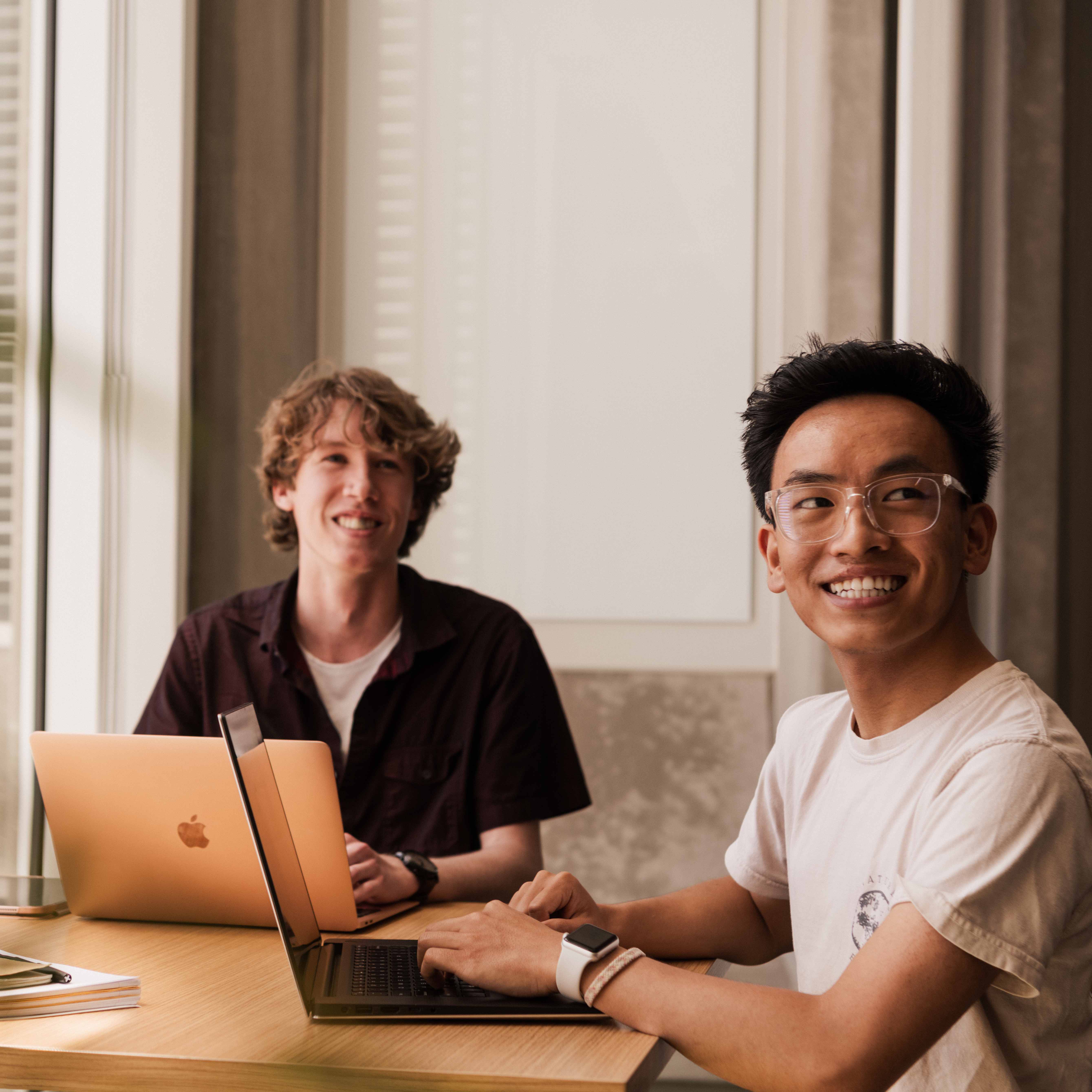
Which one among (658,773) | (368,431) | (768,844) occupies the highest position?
(368,431)

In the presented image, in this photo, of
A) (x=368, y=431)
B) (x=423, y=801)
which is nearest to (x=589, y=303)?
(x=368, y=431)

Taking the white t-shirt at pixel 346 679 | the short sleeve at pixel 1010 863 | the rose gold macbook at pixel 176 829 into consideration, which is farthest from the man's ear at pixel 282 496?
the short sleeve at pixel 1010 863

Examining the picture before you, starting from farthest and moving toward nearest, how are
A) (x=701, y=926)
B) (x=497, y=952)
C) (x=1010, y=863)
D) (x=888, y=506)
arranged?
(x=701, y=926)
(x=888, y=506)
(x=497, y=952)
(x=1010, y=863)

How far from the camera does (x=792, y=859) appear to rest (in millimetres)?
1208

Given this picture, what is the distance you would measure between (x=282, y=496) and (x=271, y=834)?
A: 4.29 feet

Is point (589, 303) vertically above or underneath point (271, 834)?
above

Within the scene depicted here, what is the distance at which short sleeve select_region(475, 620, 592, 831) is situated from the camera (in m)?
1.82

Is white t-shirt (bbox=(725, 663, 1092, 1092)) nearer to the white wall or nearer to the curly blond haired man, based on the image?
the curly blond haired man

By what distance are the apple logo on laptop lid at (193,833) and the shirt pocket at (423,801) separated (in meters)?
0.67

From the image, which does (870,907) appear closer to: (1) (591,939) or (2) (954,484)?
(1) (591,939)

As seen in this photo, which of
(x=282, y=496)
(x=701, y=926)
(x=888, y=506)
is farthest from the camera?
(x=282, y=496)

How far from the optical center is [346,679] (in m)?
1.96

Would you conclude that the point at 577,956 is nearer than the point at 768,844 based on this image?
Yes

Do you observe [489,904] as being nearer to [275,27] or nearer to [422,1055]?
[422,1055]
